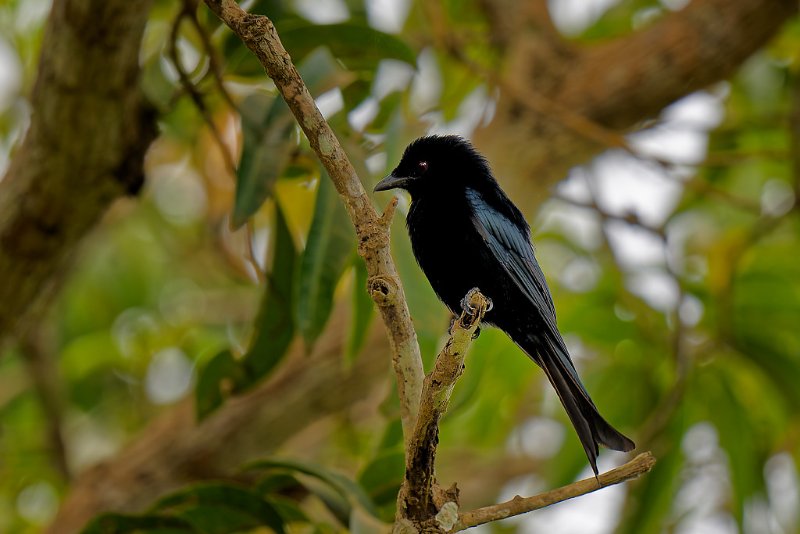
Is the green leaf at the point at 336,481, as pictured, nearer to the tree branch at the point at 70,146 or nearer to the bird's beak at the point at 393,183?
the bird's beak at the point at 393,183

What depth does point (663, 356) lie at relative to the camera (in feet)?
16.3

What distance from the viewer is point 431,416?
6.38 ft

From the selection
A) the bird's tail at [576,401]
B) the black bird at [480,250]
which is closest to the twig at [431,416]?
the bird's tail at [576,401]

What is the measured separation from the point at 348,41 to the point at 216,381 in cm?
132

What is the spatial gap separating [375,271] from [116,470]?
8.97ft

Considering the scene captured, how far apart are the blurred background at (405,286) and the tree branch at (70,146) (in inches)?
4.1

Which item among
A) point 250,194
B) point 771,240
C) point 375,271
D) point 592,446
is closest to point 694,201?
point 771,240

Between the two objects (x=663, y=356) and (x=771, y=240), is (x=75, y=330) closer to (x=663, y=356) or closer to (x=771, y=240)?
(x=663, y=356)

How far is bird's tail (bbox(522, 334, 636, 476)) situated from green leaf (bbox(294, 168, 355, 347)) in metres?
0.72

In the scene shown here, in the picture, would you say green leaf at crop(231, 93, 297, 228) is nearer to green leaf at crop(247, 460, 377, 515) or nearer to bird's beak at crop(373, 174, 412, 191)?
bird's beak at crop(373, 174, 412, 191)

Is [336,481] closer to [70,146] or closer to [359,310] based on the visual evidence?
[359,310]

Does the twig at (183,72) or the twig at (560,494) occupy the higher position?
the twig at (183,72)

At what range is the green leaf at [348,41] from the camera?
11.0ft

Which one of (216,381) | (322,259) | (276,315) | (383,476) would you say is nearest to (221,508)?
(216,381)
